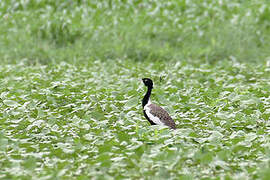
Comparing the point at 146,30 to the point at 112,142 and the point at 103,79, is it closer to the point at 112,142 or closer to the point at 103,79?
the point at 103,79

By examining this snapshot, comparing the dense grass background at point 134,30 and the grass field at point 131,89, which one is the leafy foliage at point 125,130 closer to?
the grass field at point 131,89

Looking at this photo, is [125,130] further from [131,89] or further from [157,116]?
[131,89]

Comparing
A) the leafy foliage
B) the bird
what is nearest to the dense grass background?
the leafy foliage

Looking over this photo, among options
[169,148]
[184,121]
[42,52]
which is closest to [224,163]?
[169,148]

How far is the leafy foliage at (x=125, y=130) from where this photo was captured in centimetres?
437

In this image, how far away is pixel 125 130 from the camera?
5809 millimetres

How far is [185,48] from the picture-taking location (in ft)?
41.4

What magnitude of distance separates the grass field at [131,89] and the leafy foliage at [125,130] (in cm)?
1

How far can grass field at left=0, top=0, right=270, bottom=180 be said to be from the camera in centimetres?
449

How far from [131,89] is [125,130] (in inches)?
80.4

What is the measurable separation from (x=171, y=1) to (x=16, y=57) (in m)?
5.52

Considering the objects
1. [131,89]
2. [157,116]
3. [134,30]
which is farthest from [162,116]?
[134,30]

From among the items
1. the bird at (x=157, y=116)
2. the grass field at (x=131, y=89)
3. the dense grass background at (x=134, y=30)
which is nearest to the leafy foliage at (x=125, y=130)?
the grass field at (x=131, y=89)

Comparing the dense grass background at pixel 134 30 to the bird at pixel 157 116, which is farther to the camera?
the dense grass background at pixel 134 30
